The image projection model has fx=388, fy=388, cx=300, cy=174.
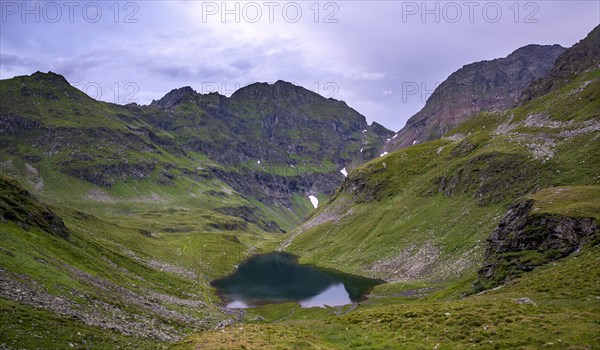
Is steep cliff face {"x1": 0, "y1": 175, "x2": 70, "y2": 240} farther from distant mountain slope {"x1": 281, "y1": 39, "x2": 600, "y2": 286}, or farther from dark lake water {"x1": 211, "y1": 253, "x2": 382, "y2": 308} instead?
distant mountain slope {"x1": 281, "y1": 39, "x2": 600, "y2": 286}

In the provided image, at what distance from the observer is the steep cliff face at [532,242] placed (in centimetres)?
4419

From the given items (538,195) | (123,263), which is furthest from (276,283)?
(538,195)

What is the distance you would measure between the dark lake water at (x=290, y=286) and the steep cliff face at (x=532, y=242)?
42.5 m

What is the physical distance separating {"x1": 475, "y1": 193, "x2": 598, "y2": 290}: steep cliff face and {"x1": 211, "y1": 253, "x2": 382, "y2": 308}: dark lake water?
4253cm

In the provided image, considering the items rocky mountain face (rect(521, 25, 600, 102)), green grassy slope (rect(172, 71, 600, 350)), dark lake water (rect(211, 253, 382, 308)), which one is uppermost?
rocky mountain face (rect(521, 25, 600, 102))

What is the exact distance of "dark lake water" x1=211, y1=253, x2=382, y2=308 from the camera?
94.2 m

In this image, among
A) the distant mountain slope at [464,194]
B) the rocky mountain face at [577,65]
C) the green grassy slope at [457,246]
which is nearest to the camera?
the green grassy slope at [457,246]

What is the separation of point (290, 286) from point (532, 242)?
76386 millimetres

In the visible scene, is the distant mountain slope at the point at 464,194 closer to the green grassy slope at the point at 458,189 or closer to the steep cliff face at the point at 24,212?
the green grassy slope at the point at 458,189

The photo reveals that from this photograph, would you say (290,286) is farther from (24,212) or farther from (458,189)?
(24,212)

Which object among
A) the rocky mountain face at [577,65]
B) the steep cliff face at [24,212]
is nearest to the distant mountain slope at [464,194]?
the rocky mountain face at [577,65]

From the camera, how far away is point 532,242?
49.2 meters

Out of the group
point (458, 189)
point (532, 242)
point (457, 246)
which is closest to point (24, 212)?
point (532, 242)

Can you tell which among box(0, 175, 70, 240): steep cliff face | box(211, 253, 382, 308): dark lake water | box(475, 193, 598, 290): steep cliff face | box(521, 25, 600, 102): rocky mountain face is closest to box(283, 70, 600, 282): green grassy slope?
box(211, 253, 382, 308): dark lake water
